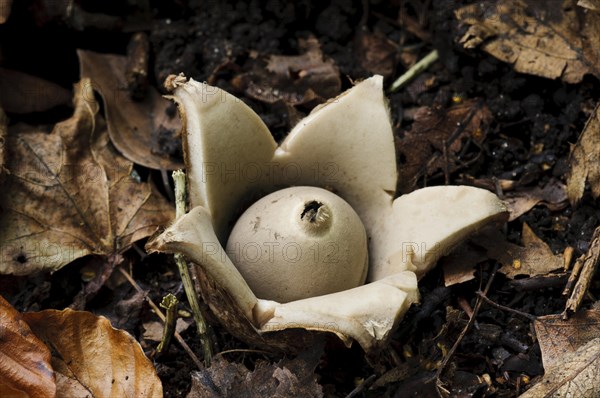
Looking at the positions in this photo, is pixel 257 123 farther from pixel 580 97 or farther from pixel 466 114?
pixel 580 97

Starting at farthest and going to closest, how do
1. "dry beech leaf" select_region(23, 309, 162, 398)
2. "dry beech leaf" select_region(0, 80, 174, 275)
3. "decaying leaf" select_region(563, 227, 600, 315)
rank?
"dry beech leaf" select_region(0, 80, 174, 275) → "decaying leaf" select_region(563, 227, 600, 315) → "dry beech leaf" select_region(23, 309, 162, 398)

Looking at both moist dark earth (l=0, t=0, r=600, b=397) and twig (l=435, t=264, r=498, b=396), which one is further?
moist dark earth (l=0, t=0, r=600, b=397)

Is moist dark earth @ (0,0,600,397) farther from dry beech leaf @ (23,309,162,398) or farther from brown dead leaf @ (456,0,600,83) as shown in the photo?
dry beech leaf @ (23,309,162,398)

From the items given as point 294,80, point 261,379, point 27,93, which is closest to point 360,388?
point 261,379

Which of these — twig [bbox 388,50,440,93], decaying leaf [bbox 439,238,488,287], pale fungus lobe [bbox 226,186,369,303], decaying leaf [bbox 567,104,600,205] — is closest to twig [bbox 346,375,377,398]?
pale fungus lobe [bbox 226,186,369,303]

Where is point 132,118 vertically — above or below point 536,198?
above

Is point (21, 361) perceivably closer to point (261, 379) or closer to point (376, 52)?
point (261, 379)
